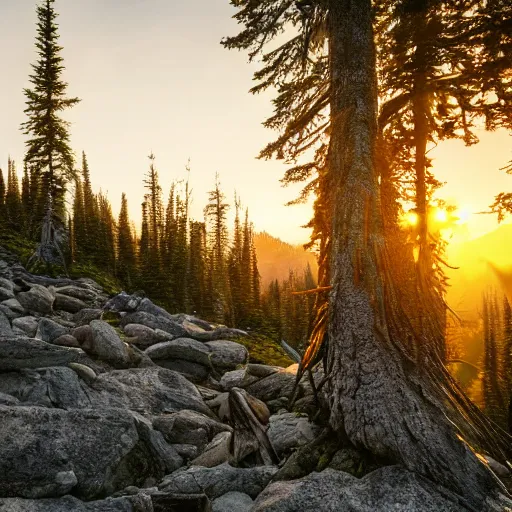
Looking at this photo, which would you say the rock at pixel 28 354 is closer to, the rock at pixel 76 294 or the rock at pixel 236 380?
the rock at pixel 236 380

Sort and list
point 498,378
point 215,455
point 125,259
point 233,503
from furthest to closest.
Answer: point 125,259, point 498,378, point 215,455, point 233,503

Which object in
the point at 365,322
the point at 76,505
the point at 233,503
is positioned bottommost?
the point at 233,503

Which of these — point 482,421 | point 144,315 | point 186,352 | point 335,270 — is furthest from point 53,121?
point 482,421

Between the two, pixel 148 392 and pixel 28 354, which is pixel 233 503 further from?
pixel 28 354

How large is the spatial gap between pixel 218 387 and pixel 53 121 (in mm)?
26228

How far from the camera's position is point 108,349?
10.2 m

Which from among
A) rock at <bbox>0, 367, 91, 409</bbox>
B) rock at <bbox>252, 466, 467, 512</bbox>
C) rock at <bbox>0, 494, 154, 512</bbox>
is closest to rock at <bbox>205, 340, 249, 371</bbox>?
rock at <bbox>0, 367, 91, 409</bbox>

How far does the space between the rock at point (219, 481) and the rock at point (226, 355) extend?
672 cm

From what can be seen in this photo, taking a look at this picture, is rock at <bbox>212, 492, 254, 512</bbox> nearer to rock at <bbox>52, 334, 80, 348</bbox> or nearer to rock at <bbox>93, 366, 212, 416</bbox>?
rock at <bbox>93, 366, 212, 416</bbox>

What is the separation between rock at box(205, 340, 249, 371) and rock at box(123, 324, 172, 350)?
166 centimetres

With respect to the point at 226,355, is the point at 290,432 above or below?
below

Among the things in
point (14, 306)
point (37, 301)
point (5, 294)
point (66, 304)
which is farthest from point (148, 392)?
point (66, 304)

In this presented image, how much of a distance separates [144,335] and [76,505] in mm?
8713

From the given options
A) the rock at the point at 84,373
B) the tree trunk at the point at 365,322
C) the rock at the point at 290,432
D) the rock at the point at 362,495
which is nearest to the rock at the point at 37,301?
the rock at the point at 84,373
